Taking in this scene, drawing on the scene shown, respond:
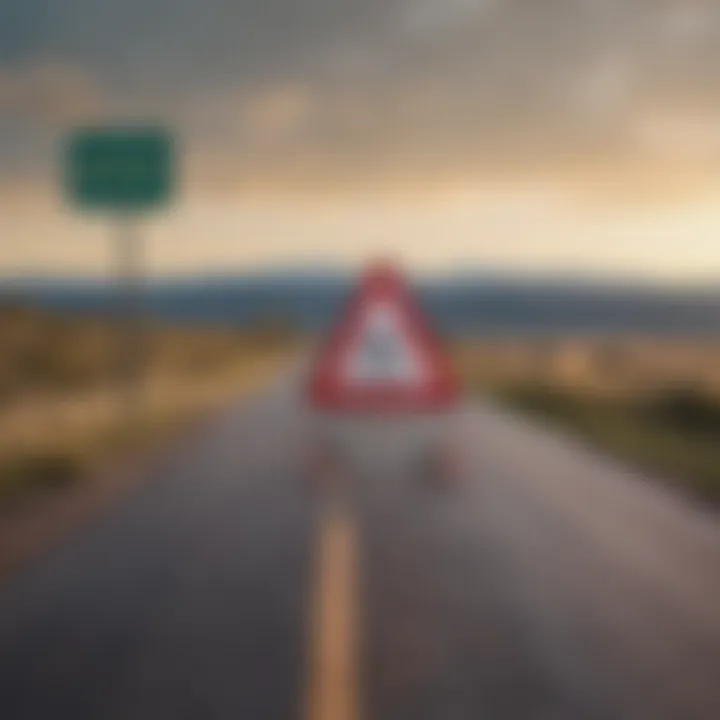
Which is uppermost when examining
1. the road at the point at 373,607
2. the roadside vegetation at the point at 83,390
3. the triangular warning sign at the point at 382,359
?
the triangular warning sign at the point at 382,359

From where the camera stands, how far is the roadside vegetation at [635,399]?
43.7 ft

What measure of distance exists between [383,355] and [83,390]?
1896 centimetres

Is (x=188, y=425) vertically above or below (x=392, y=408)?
below

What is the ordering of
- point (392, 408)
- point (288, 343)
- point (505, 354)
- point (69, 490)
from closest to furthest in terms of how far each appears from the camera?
point (392, 408)
point (69, 490)
point (505, 354)
point (288, 343)

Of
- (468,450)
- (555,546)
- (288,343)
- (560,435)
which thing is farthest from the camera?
(288,343)

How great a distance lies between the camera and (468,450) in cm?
1321

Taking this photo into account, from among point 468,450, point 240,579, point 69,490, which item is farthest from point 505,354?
point 240,579

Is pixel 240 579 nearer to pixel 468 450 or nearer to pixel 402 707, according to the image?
pixel 402 707

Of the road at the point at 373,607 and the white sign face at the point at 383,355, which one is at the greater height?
the white sign face at the point at 383,355

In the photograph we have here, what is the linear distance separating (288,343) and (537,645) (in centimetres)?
5909

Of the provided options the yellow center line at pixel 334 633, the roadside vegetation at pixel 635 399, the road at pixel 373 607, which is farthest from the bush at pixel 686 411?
the yellow center line at pixel 334 633

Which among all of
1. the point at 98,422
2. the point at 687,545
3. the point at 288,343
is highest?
the point at 687,545

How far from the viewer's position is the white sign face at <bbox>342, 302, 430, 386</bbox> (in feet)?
32.1

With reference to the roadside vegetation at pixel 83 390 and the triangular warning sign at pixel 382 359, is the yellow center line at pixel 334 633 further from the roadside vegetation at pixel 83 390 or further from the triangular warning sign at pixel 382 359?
the roadside vegetation at pixel 83 390
